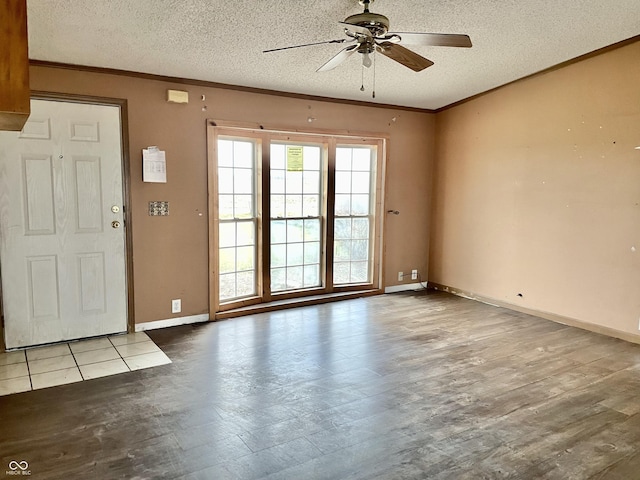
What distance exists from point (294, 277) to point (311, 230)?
2.00 ft

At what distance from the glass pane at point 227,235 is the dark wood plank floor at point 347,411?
993mm

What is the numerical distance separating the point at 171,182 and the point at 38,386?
2.06 metres

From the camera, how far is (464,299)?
18.2 feet

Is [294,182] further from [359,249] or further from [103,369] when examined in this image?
[103,369]

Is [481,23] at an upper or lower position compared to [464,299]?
upper

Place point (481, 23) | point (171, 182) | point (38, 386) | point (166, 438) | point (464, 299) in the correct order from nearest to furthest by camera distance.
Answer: point (166, 438)
point (38, 386)
point (481, 23)
point (171, 182)
point (464, 299)

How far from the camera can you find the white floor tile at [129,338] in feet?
12.7

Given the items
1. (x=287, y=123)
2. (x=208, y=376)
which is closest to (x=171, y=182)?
(x=287, y=123)

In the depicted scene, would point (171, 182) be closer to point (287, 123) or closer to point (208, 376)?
point (287, 123)

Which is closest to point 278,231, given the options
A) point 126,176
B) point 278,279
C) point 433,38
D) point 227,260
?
point 278,279

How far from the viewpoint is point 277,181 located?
4984 mm

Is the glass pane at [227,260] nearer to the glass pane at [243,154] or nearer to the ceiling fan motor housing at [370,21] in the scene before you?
the glass pane at [243,154]

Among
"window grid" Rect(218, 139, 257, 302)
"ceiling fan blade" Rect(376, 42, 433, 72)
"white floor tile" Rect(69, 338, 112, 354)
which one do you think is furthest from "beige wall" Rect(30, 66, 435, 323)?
"ceiling fan blade" Rect(376, 42, 433, 72)

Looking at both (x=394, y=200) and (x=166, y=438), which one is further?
(x=394, y=200)
